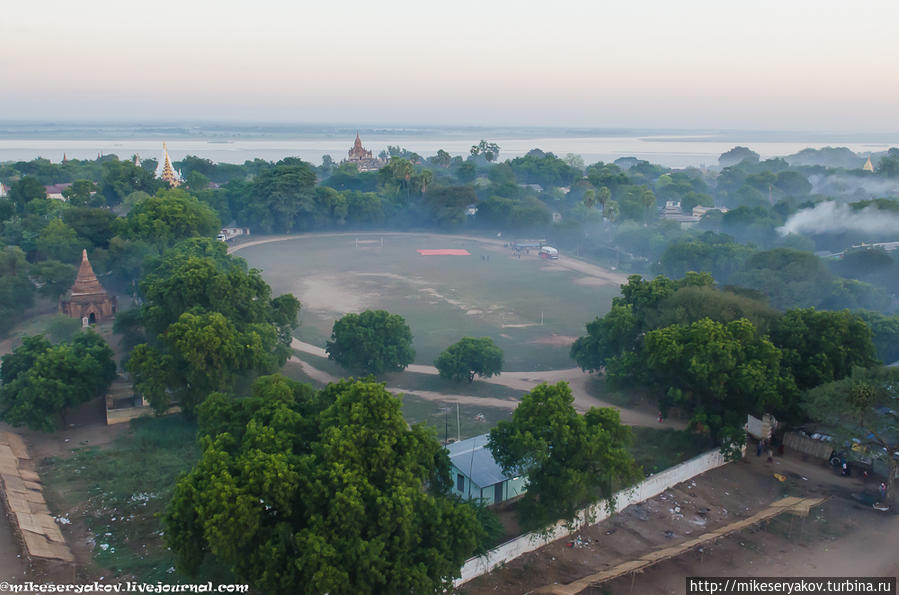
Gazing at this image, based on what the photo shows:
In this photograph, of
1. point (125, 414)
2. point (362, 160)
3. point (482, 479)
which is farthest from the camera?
point (362, 160)

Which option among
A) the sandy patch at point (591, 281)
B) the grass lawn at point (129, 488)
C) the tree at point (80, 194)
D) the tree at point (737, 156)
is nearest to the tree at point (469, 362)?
the grass lawn at point (129, 488)

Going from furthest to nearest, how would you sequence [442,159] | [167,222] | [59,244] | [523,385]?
1. [442,159]
2. [167,222]
3. [59,244]
4. [523,385]

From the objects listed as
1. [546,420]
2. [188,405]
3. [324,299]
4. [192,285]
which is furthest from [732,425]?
[324,299]

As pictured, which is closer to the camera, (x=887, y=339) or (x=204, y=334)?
(x=204, y=334)

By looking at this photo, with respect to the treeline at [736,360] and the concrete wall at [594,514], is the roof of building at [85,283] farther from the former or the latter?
the concrete wall at [594,514]

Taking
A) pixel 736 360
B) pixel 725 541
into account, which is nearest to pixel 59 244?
pixel 736 360

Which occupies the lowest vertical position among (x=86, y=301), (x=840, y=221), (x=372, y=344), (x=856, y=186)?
(x=86, y=301)

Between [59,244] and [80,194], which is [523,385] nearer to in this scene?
[59,244]
